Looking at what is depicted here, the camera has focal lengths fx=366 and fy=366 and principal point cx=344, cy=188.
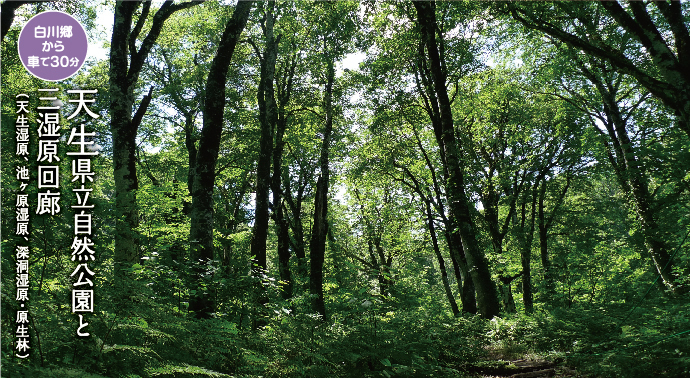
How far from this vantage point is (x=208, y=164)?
650 cm

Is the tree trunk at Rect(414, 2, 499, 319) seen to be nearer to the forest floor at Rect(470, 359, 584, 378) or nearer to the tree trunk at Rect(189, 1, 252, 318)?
the forest floor at Rect(470, 359, 584, 378)

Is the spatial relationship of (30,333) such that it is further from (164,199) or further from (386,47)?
(386,47)

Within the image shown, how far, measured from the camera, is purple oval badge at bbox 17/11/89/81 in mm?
5352

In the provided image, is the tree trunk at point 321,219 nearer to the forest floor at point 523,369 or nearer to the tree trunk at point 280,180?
the tree trunk at point 280,180

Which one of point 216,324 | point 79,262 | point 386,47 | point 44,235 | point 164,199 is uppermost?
point 386,47

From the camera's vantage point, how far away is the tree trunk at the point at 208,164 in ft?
20.0

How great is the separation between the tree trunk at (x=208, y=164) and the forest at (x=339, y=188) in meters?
0.04

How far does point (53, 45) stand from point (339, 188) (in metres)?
19.9

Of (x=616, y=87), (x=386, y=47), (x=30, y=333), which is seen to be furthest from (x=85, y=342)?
(x=616, y=87)

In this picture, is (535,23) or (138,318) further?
(535,23)

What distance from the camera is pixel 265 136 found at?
11.2 metres

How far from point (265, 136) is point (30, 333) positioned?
29.2 ft

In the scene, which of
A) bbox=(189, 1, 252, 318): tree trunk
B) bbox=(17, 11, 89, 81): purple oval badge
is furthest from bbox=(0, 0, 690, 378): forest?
bbox=(17, 11, 89, 81): purple oval badge

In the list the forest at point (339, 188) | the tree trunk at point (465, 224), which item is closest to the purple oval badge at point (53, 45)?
the forest at point (339, 188)
